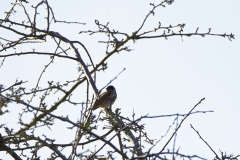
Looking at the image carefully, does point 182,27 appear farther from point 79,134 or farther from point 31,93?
point 79,134

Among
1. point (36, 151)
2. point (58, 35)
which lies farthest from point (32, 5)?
point (36, 151)

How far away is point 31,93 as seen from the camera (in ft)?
16.5

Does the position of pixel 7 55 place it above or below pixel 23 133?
above

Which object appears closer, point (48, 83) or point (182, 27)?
point (48, 83)

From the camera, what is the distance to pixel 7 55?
17.2ft

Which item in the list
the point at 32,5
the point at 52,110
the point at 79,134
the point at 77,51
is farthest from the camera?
the point at 32,5

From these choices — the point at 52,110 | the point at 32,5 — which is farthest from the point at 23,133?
the point at 32,5

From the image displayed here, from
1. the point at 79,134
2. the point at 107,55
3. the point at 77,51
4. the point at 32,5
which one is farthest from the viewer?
the point at 32,5

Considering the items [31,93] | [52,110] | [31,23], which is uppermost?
[31,23]

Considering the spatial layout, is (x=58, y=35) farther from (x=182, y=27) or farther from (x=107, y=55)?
(x=182, y=27)

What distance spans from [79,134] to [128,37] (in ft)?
5.59

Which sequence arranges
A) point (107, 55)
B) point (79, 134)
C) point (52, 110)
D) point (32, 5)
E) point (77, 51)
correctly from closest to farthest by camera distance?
point (79, 134), point (52, 110), point (77, 51), point (107, 55), point (32, 5)

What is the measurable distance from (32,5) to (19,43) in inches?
19.3

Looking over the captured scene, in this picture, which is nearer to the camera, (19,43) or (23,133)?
(23,133)
